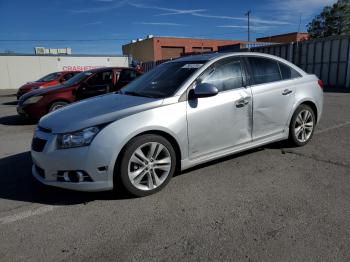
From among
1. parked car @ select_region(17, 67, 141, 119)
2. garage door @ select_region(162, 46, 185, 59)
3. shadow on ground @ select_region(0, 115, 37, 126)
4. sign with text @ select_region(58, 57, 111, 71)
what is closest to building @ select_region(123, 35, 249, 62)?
garage door @ select_region(162, 46, 185, 59)

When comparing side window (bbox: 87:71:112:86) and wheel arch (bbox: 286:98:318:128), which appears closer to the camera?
wheel arch (bbox: 286:98:318:128)

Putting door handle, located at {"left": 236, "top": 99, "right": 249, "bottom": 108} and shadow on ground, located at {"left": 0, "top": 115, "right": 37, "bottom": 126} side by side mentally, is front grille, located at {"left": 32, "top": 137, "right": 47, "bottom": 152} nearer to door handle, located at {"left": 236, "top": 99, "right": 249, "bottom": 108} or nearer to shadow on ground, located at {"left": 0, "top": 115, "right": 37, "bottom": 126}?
door handle, located at {"left": 236, "top": 99, "right": 249, "bottom": 108}

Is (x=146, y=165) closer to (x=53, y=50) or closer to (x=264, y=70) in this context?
(x=264, y=70)

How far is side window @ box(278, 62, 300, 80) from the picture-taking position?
4.94m

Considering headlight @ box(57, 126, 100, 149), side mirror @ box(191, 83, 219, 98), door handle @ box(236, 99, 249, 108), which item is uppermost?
side mirror @ box(191, 83, 219, 98)

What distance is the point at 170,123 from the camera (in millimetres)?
3648

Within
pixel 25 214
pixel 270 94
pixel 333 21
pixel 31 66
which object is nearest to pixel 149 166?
pixel 25 214

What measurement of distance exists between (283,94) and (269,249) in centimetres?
280

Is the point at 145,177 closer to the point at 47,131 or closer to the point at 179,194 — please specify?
the point at 179,194

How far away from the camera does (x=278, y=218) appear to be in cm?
301

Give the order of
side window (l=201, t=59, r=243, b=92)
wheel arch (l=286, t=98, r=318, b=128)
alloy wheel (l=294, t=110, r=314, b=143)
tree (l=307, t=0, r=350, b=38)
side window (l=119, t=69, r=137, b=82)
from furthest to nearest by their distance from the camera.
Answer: tree (l=307, t=0, r=350, b=38) → side window (l=119, t=69, r=137, b=82) → alloy wheel (l=294, t=110, r=314, b=143) → wheel arch (l=286, t=98, r=318, b=128) → side window (l=201, t=59, r=243, b=92)

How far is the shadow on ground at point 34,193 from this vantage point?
3625 mm

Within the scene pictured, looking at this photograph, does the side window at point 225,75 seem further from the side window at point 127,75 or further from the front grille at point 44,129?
the side window at point 127,75

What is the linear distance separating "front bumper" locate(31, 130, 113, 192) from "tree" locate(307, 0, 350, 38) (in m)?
56.4
